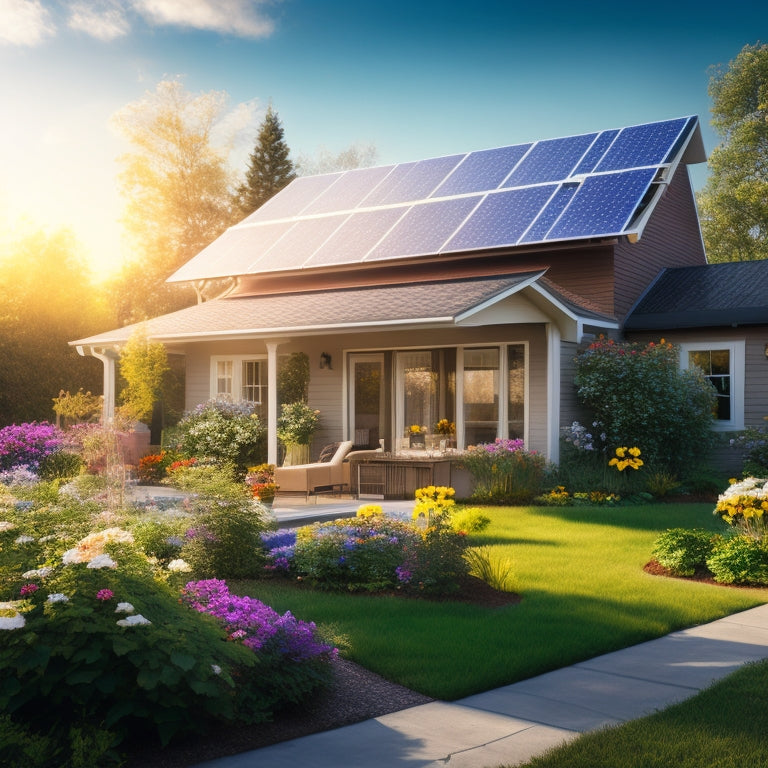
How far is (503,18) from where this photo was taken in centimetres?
2191

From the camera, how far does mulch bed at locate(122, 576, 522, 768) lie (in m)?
4.04

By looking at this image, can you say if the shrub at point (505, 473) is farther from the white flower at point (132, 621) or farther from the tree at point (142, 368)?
the white flower at point (132, 621)

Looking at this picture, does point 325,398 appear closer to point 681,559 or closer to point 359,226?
point 359,226

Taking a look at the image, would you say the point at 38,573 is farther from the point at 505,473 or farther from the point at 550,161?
the point at 550,161

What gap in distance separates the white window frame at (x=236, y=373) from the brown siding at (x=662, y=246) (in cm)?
709

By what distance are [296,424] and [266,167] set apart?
72.9 ft

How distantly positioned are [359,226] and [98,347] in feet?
19.5

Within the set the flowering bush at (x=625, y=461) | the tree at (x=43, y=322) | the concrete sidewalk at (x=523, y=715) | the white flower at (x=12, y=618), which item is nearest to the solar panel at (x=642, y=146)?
the flowering bush at (x=625, y=461)

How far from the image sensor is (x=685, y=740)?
414cm

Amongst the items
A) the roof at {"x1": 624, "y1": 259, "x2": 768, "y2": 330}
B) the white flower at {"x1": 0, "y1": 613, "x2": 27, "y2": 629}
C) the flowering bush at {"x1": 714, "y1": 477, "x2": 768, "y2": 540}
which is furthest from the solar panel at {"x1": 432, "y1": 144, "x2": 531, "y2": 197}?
the white flower at {"x1": 0, "y1": 613, "x2": 27, "y2": 629}

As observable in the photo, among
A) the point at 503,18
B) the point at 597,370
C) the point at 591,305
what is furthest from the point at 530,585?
the point at 503,18

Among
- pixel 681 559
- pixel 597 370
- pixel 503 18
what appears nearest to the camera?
pixel 681 559

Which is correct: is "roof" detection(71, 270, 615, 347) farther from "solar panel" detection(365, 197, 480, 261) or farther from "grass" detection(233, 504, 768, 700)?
"grass" detection(233, 504, 768, 700)

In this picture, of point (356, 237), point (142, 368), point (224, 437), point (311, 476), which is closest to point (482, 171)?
point (356, 237)
